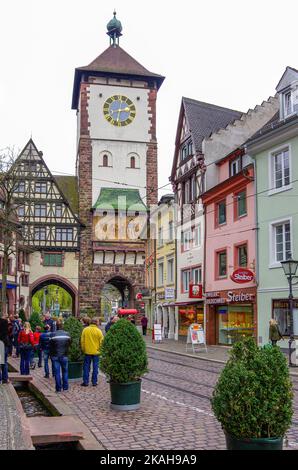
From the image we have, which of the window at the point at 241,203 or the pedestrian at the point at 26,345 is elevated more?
the window at the point at 241,203

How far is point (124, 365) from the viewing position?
33.3 feet

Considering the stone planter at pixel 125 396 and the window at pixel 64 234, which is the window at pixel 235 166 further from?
the window at pixel 64 234

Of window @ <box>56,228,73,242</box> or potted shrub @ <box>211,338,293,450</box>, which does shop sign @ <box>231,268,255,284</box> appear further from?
window @ <box>56,228,73,242</box>

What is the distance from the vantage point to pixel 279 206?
79.0 ft

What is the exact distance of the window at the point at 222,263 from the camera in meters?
29.6

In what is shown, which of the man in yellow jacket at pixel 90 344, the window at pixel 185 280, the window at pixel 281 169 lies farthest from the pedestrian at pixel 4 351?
the window at pixel 185 280

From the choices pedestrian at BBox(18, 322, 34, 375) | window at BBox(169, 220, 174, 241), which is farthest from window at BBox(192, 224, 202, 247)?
pedestrian at BBox(18, 322, 34, 375)

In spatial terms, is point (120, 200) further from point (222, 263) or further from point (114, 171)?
point (222, 263)

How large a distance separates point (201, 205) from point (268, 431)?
2714 cm

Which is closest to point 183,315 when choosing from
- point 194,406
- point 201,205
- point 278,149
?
point 201,205

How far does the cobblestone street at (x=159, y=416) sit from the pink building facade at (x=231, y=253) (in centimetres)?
1091

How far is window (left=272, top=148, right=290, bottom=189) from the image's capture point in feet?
78.3

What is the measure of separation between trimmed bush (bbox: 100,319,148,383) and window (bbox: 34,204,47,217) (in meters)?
45.4

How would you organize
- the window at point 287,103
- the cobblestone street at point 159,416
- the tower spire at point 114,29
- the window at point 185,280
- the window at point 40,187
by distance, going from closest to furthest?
1. the cobblestone street at point 159,416
2. the window at point 287,103
3. the window at point 185,280
4. the window at point 40,187
5. the tower spire at point 114,29
